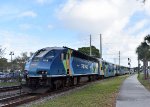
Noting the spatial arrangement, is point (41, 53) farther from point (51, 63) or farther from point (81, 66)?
point (81, 66)

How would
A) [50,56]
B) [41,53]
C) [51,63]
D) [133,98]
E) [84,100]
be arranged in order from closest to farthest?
[84,100]
[133,98]
[51,63]
[50,56]
[41,53]

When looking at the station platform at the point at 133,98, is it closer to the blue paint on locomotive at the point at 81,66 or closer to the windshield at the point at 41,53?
the windshield at the point at 41,53

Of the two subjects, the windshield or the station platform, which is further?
the windshield

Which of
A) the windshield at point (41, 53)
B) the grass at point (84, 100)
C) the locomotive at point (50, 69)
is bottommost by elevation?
the grass at point (84, 100)

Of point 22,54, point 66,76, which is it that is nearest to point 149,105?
point 66,76

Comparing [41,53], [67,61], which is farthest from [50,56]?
[67,61]

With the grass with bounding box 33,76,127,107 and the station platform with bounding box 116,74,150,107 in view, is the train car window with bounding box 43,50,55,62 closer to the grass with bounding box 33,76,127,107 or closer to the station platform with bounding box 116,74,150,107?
the grass with bounding box 33,76,127,107

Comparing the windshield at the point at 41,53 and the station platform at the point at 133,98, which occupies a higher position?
the windshield at the point at 41,53

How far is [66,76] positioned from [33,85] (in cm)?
518

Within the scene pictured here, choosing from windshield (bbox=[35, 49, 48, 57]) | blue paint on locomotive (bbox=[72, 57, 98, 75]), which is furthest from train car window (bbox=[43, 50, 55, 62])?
blue paint on locomotive (bbox=[72, 57, 98, 75])

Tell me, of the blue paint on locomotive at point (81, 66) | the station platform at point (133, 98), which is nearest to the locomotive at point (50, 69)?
the blue paint on locomotive at point (81, 66)

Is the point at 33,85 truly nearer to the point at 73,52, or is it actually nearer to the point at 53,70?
the point at 53,70

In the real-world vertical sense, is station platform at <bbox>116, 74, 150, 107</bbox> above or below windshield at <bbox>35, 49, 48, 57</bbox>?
below

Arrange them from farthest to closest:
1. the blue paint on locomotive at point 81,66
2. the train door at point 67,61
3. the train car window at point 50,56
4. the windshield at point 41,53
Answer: the blue paint on locomotive at point 81,66
the train door at point 67,61
the windshield at point 41,53
the train car window at point 50,56
